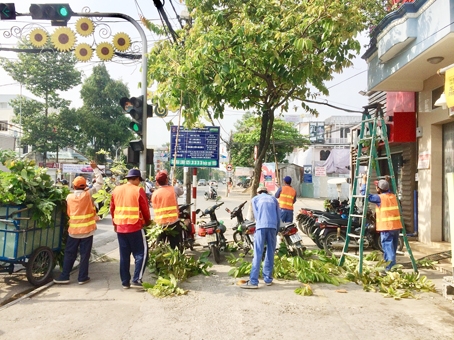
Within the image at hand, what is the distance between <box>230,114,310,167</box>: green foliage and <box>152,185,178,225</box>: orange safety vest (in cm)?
2728

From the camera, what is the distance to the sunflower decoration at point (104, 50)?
41.0ft

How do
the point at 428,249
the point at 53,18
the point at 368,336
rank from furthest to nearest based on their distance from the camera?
the point at 428,249 → the point at 53,18 → the point at 368,336

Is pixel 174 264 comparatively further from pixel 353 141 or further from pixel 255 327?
pixel 353 141

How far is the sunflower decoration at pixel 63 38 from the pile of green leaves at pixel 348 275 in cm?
916

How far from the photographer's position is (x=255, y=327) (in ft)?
14.7

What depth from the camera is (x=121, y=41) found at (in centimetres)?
1267

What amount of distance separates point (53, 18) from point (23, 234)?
490cm

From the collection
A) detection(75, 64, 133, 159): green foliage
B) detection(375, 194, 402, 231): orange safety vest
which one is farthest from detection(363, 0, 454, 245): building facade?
detection(75, 64, 133, 159): green foliage

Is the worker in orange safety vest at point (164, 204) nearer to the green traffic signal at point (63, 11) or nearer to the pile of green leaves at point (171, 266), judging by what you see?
the pile of green leaves at point (171, 266)

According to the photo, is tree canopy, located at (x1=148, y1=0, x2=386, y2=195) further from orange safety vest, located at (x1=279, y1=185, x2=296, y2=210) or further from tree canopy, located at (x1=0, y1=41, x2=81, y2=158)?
tree canopy, located at (x1=0, y1=41, x2=81, y2=158)

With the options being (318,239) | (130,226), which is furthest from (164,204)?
(318,239)

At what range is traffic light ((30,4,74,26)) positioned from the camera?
8328mm

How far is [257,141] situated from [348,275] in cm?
3156

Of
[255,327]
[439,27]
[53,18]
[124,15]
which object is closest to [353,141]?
[439,27]
